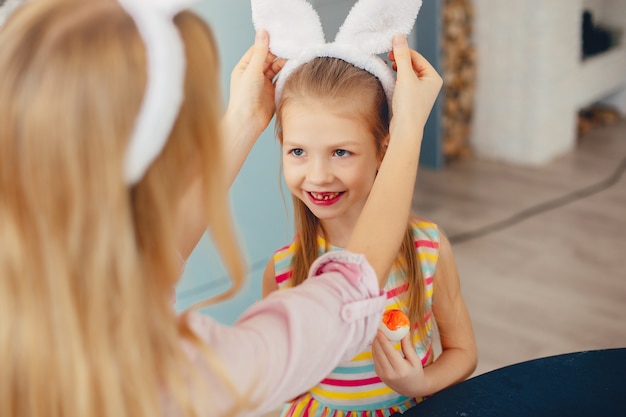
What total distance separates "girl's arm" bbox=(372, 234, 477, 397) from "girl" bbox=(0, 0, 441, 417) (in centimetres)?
33

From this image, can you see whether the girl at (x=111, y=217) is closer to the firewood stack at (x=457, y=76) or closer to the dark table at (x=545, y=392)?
the dark table at (x=545, y=392)

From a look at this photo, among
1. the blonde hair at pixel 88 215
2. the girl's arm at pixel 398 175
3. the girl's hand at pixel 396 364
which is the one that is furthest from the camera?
the girl's hand at pixel 396 364

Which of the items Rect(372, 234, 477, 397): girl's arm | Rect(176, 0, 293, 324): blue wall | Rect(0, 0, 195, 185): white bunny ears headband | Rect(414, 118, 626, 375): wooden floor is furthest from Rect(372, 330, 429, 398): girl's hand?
Rect(414, 118, 626, 375): wooden floor

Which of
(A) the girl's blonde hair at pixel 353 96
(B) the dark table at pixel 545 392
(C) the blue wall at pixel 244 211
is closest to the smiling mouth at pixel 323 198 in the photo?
(A) the girl's blonde hair at pixel 353 96

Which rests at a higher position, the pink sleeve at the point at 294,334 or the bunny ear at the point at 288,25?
the bunny ear at the point at 288,25

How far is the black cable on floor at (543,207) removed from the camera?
9.07ft

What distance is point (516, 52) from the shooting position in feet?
10.3

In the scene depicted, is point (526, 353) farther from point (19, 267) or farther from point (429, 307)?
point (19, 267)

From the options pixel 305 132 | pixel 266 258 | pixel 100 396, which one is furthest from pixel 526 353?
pixel 100 396

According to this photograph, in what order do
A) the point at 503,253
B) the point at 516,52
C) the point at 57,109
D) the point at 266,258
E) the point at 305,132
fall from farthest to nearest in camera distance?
the point at 516,52, the point at 503,253, the point at 266,258, the point at 305,132, the point at 57,109

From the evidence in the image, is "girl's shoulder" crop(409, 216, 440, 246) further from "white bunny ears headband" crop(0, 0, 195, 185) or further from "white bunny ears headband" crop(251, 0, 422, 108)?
"white bunny ears headband" crop(0, 0, 195, 185)

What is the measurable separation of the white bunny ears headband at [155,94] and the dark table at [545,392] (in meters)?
0.49

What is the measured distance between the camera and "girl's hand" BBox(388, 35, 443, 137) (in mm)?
961

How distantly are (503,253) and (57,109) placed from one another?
220 cm
